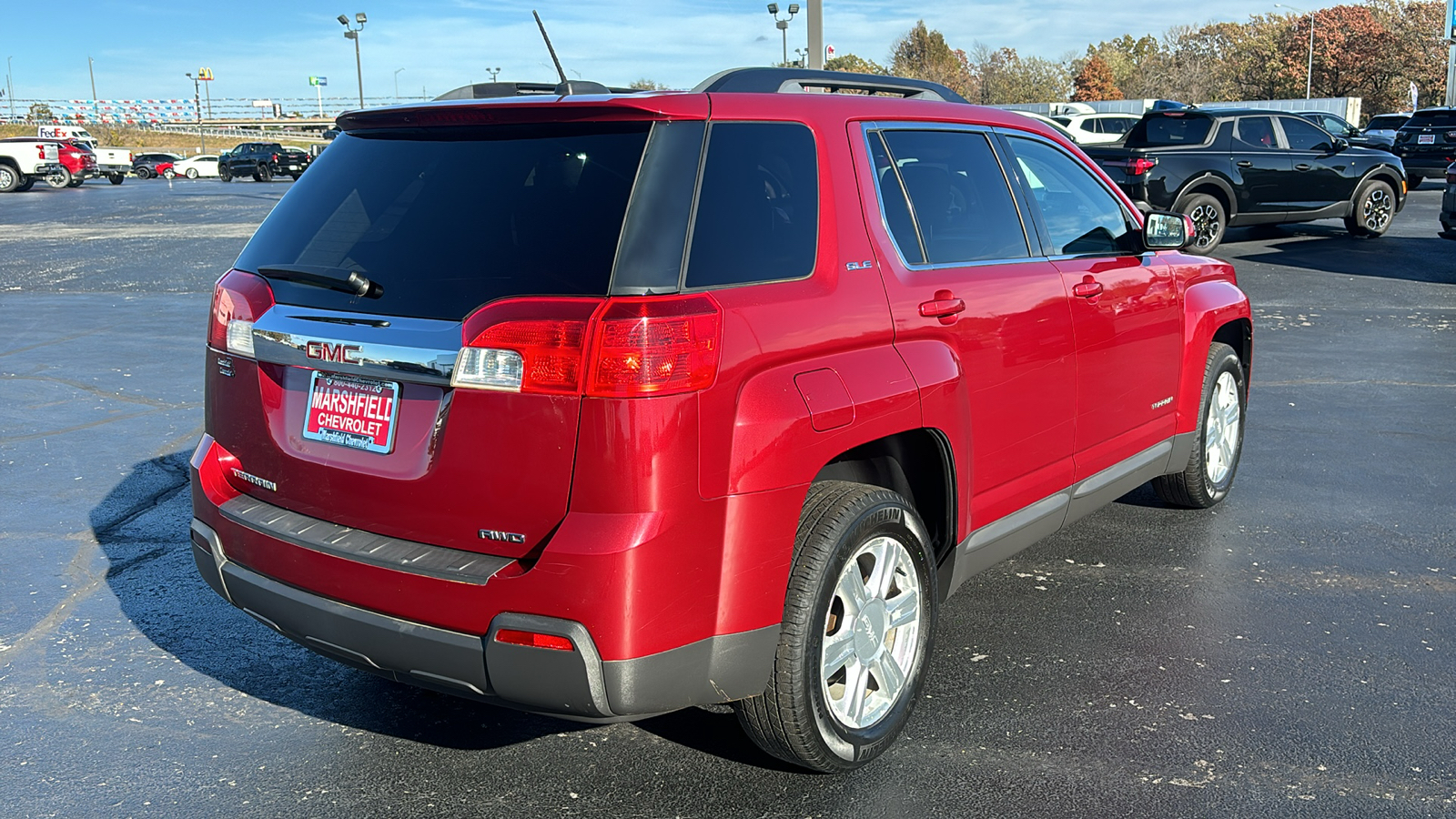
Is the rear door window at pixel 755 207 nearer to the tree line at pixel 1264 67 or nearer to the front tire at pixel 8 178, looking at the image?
the front tire at pixel 8 178

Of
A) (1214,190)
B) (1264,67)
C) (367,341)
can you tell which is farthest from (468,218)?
(1264,67)

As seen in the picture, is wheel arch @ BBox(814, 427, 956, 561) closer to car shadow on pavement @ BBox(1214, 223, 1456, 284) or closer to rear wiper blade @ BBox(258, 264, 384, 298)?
rear wiper blade @ BBox(258, 264, 384, 298)

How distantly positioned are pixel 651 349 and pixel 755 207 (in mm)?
570

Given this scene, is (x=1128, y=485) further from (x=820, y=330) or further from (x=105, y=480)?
(x=105, y=480)

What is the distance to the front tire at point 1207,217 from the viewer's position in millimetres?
16297

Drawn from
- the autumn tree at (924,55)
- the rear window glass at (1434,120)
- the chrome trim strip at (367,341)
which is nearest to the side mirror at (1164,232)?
the chrome trim strip at (367,341)

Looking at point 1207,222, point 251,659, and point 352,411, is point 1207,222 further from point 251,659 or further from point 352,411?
point 352,411

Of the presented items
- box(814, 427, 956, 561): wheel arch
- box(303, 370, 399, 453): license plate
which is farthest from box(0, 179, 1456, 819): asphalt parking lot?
box(303, 370, 399, 453): license plate

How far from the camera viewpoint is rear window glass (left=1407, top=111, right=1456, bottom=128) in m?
27.7

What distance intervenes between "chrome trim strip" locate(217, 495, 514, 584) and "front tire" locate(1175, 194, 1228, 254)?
15265 mm

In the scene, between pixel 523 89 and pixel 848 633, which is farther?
pixel 523 89

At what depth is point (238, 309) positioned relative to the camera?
3.29 m

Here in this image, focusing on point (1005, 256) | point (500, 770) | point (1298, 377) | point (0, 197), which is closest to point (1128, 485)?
point (1005, 256)

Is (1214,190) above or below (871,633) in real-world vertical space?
above
